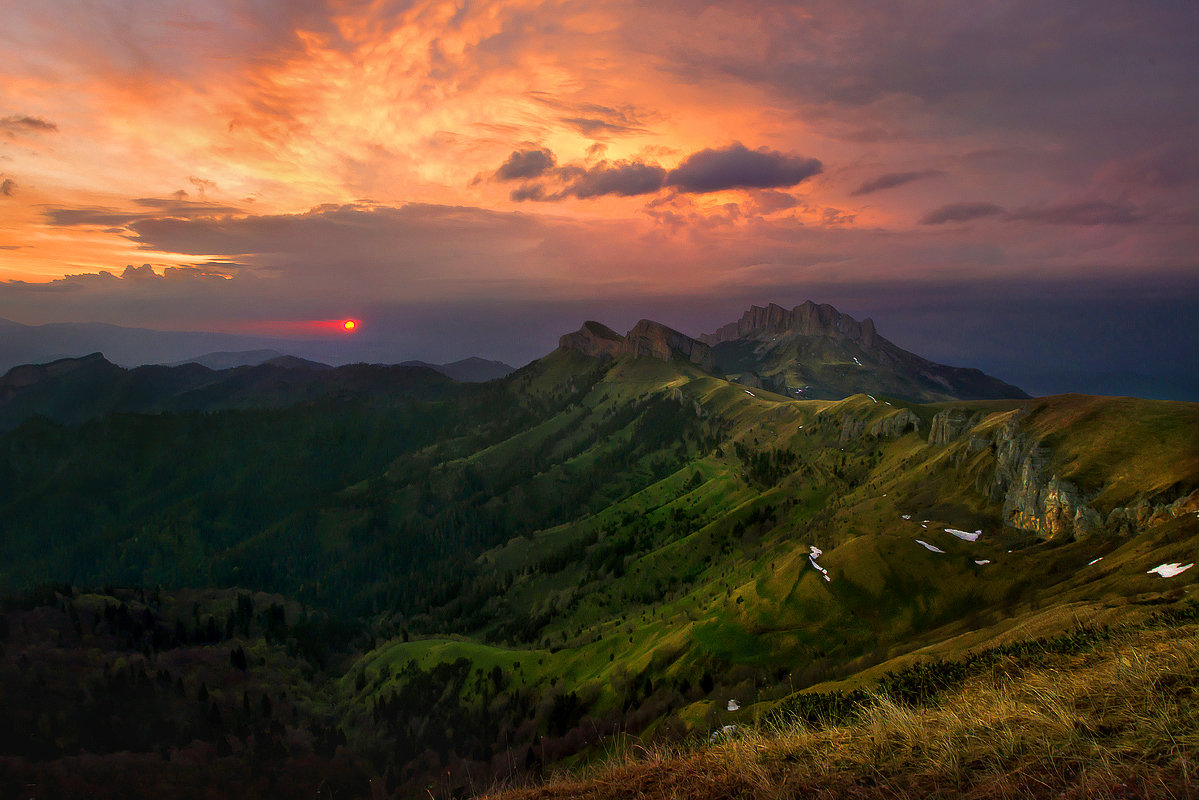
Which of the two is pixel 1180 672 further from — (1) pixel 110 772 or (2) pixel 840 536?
(1) pixel 110 772

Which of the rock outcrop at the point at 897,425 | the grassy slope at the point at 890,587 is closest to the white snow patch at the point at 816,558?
the grassy slope at the point at 890,587

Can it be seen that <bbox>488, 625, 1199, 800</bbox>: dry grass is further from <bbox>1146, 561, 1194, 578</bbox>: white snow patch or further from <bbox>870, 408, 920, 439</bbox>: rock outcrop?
<bbox>870, 408, 920, 439</bbox>: rock outcrop

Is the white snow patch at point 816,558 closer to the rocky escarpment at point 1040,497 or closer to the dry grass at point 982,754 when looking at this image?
the rocky escarpment at point 1040,497

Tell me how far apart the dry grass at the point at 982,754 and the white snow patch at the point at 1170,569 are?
48.8m

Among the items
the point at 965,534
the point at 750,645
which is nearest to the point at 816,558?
the point at 750,645

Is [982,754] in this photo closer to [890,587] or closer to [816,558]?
[890,587]

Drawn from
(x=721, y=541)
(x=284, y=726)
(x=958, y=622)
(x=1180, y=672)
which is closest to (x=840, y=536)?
(x=958, y=622)

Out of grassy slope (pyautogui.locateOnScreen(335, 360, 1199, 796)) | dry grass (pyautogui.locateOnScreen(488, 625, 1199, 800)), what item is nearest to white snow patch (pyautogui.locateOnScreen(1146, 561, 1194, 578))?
grassy slope (pyautogui.locateOnScreen(335, 360, 1199, 796))

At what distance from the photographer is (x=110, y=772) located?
11338cm

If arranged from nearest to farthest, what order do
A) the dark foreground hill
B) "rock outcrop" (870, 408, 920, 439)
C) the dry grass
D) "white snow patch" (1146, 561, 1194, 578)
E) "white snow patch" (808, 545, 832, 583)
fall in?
the dry grass, the dark foreground hill, "white snow patch" (1146, 561, 1194, 578), "white snow patch" (808, 545, 832, 583), "rock outcrop" (870, 408, 920, 439)

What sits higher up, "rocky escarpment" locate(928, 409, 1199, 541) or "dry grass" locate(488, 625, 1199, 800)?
"dry grass" locate(488, 625, 1199, 800)

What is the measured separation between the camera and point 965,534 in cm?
9088

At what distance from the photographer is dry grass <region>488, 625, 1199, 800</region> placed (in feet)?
30.3

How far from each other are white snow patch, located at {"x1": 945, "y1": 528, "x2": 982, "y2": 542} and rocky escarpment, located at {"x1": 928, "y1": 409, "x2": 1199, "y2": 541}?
5096 millimetres
